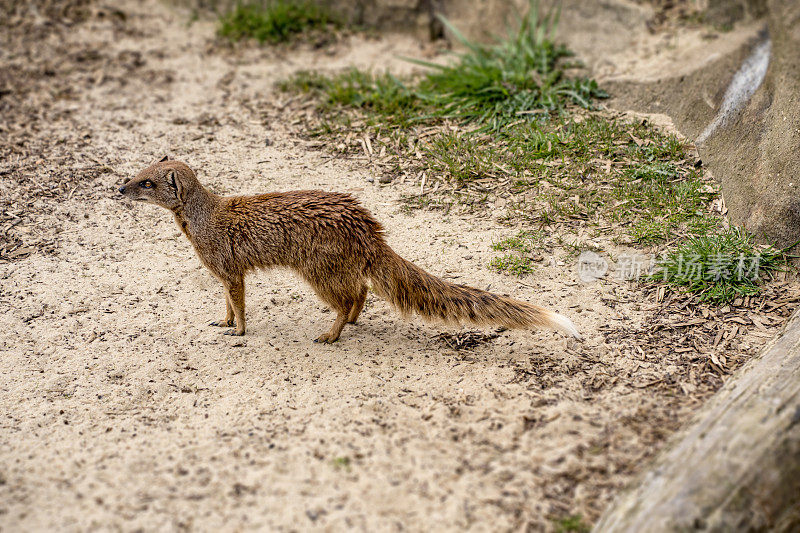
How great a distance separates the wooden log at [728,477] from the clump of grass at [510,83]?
13.4ft

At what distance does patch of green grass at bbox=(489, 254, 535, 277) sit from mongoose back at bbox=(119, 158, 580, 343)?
88 centimetres

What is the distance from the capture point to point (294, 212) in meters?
4.29

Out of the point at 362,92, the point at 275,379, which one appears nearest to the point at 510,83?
the point at 362,92

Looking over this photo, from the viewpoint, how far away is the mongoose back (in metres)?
4.13

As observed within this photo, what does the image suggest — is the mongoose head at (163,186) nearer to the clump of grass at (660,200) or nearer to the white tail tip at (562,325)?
the white tail tip at (562,325)

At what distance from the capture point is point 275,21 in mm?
8578

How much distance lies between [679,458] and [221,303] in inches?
126

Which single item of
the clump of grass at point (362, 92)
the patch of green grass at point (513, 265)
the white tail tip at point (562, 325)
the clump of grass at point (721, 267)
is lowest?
the patch of green grass at point (513, 265)

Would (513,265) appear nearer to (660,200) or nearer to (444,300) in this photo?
(444,300)

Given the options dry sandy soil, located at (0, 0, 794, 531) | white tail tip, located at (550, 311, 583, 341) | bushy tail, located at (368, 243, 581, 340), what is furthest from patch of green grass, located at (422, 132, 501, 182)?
white tail tip, located at (550, 311, 583, 341)

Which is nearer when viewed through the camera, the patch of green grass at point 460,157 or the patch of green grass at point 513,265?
the patch of green grass at point 513,265

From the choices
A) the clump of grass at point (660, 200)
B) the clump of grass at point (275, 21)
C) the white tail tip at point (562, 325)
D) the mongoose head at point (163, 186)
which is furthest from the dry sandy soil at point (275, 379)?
the clump of grass at point (275, 21)

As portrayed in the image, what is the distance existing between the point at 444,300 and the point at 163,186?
6.23ft

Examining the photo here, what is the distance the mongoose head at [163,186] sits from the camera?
4.37m
